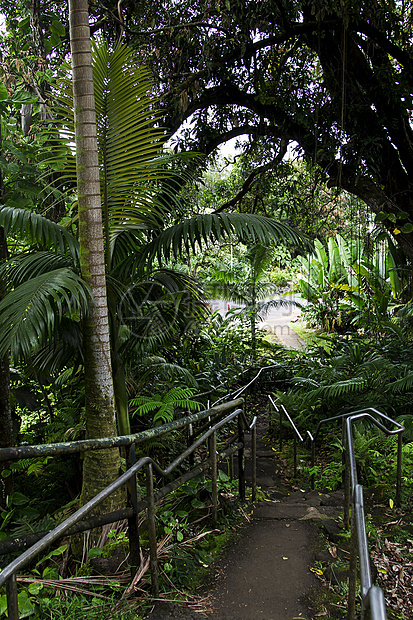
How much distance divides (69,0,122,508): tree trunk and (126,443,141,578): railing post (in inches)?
25.3

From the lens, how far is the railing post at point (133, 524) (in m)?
2.08

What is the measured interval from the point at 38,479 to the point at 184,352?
3062mm

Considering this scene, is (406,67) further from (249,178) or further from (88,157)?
(88,157)

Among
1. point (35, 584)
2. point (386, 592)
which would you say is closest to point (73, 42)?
point (35, 584)

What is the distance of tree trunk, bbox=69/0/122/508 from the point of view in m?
2.71

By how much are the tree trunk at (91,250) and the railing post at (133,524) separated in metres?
0.64

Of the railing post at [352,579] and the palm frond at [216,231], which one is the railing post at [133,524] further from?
the palm frond at [216,231]

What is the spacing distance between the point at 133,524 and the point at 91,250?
1.53 metres

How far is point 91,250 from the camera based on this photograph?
276 centimetres

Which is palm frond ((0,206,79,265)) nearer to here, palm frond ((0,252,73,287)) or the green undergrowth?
palm frond ((0,252,73,287))

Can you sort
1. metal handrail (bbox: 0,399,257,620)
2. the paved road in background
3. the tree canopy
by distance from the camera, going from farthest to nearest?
the paved road in background → the tree canopy → metal handrail (bbox: 0,399,257,620)

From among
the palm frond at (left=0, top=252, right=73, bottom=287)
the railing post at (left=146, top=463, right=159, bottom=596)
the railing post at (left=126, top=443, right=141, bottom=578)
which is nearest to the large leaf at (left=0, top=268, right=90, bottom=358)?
the palm frond at (left=0, top=252, right=73, bottom=287)

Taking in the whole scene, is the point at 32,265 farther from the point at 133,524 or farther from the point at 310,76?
the point at 310,76

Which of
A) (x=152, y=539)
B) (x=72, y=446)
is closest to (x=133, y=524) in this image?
(x=152, y=539)
